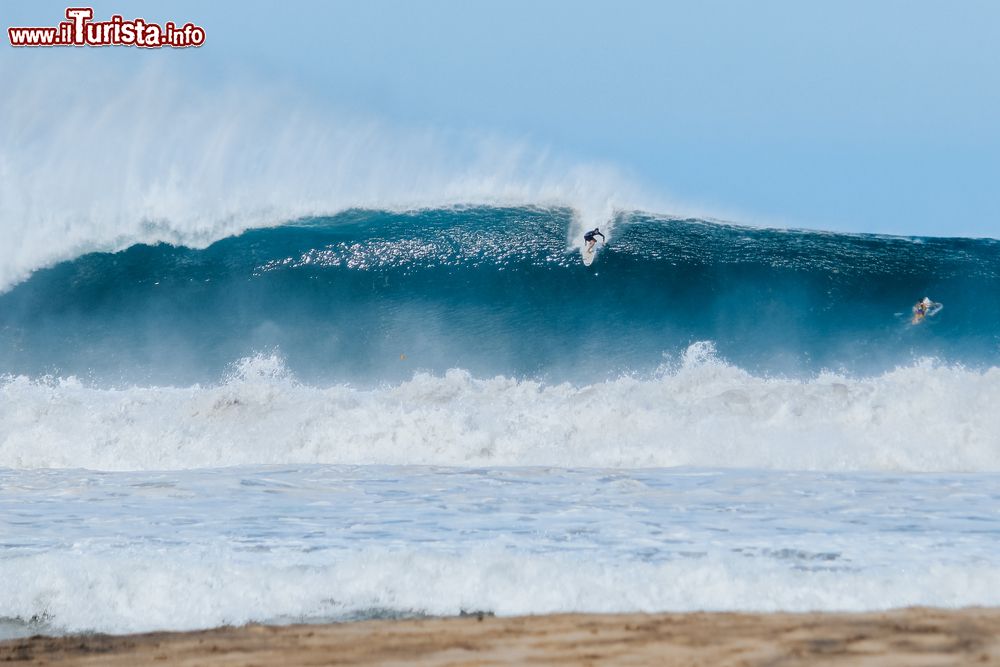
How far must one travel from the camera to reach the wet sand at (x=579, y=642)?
317cm

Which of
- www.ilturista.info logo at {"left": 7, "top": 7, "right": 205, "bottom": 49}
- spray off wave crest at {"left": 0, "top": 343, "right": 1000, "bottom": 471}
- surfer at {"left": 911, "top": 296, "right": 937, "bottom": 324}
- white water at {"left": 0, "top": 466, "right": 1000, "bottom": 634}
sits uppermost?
www.ilturista.info logo at {"left": 7, "top": 7, "right": 205, "bottom": 49}

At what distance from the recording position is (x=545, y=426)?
368 inches

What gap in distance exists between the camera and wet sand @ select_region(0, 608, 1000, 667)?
317 cm

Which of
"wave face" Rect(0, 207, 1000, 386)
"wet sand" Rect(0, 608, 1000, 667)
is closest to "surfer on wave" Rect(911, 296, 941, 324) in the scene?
"wave face" Rect(0, 207, 1000, 386)

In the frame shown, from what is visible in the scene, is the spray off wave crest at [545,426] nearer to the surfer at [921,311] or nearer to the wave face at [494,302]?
the wave face at [494,302]

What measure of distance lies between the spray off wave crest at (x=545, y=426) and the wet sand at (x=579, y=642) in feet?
15.3

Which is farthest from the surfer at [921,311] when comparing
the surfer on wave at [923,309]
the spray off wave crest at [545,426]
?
the spray off wave crest at [545,426]

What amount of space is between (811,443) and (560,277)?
709 cm

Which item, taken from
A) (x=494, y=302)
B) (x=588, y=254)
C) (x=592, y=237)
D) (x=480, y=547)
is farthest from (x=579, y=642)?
(x=592, y=237)

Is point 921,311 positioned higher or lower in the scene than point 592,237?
lower

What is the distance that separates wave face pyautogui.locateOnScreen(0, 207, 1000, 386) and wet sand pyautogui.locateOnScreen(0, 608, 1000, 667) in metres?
9.90

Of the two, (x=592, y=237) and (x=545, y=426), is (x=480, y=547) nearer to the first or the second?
(x=545, y=426)

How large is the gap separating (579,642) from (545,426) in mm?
5974

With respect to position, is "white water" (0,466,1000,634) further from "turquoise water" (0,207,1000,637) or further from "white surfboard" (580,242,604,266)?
"white surfboard" (580,242,604,266)
